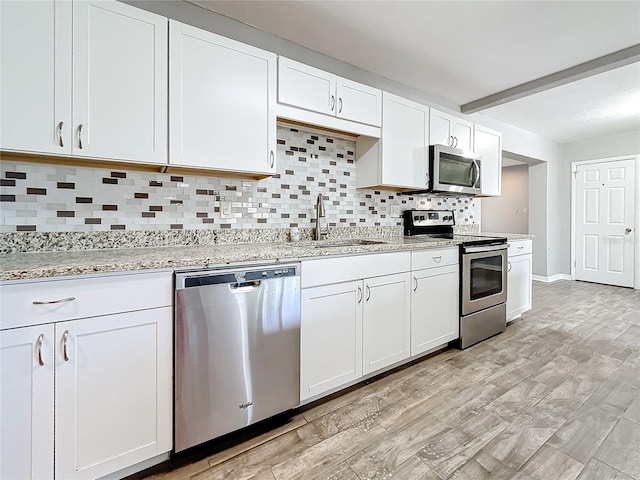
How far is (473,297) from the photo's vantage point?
2.70 meters

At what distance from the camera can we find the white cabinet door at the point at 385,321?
2.02 m

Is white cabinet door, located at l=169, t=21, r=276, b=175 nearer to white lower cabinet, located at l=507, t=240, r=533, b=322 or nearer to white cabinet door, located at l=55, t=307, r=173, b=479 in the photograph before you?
white cabinet door, located at l=55, t=307, r=173, b=479

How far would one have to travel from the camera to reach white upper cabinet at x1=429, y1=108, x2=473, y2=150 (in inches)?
112

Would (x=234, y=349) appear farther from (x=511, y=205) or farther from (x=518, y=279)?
(x=511, y=205)

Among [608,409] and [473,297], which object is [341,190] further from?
[608,409]

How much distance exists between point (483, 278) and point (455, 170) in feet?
3.51

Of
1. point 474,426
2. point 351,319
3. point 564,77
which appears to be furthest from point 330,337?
point 564,77

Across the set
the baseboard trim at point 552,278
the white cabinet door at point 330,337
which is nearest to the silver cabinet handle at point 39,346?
the white cabinet door at point 330,337

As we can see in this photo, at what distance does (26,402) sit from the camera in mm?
1085

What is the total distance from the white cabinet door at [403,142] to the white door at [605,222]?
4.43m

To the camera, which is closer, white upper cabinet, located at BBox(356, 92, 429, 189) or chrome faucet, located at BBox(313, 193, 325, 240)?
chrome faucet, located at BBox(313, 193, 325, 240)

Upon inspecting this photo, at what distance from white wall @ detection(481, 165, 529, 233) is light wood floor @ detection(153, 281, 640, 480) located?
4930 mm

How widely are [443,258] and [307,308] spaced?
132 cm

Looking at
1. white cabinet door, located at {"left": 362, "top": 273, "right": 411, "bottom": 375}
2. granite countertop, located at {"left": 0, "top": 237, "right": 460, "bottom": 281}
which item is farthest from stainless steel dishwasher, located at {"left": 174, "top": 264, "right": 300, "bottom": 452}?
white cabinet door, located at {"left": 362, "top": 273, "right": 411, "bottom": 375}
